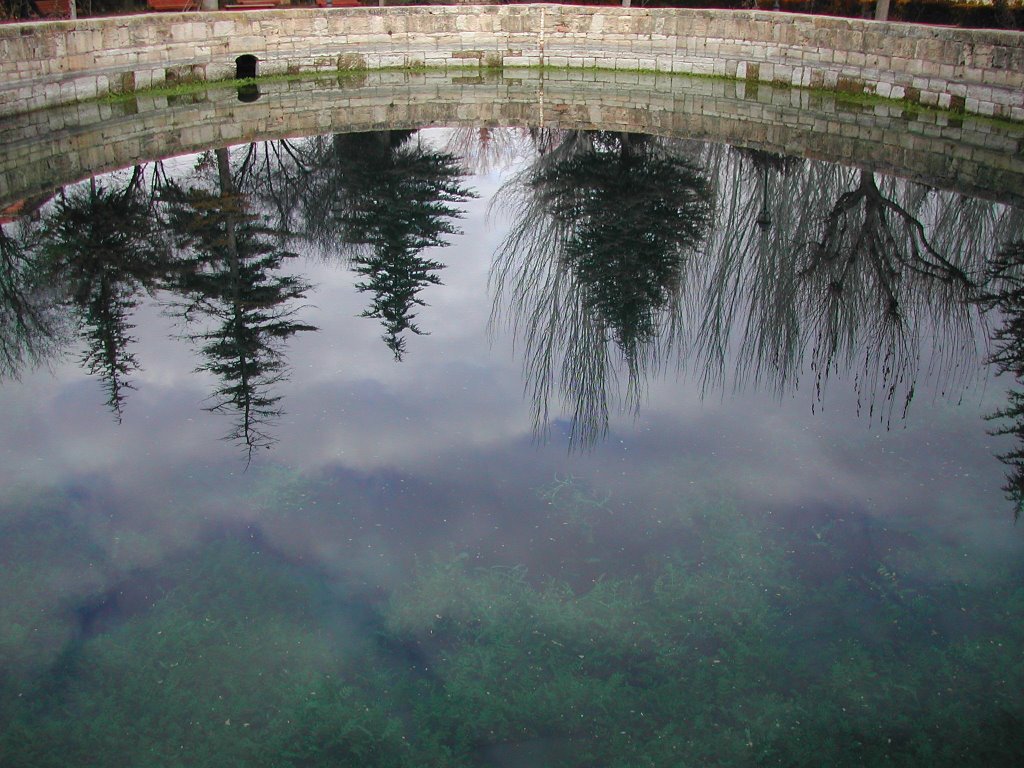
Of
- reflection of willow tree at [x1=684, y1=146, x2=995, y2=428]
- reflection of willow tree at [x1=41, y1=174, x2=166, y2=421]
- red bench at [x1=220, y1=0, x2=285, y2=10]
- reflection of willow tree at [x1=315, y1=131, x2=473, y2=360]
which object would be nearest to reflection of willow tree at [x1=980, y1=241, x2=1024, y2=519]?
reflection of willow tree at [x1=684, y1=146, x2=995, y2=428]

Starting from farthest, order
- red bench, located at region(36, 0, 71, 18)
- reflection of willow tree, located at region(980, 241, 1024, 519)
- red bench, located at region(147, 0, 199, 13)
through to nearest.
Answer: red bench, located at region(147, 0, 199, 13), red bench, located at region(36, 0, 71, 18), reflection of willow tree, located at region(980, 241, 1024, 519)

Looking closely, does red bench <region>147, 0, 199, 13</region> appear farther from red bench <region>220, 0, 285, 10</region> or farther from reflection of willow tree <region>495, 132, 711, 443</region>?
reflection of willow tree <region>495, 132, 711, 443</region>

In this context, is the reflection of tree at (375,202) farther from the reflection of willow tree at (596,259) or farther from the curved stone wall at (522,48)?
the curved stone wall at (522,48)

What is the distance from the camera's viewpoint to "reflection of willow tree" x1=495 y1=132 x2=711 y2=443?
326 inches

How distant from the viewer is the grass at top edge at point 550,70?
15742 mm

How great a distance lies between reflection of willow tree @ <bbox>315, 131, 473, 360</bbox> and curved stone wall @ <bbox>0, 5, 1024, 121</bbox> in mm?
5057

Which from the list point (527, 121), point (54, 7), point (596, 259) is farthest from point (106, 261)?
point (54, 7)

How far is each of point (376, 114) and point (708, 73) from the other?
7.17m

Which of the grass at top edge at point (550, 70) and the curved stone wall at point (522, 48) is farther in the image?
the grass at top edge at point (550, 70)

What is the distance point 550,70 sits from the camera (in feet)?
69.3

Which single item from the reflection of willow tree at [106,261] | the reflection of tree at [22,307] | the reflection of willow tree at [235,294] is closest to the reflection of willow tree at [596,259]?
the reflection of willow tree at [235,294]

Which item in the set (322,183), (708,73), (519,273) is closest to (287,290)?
(519,273)

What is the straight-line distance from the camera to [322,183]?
12.9 m

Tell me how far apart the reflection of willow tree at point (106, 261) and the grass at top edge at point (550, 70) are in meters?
5.84
